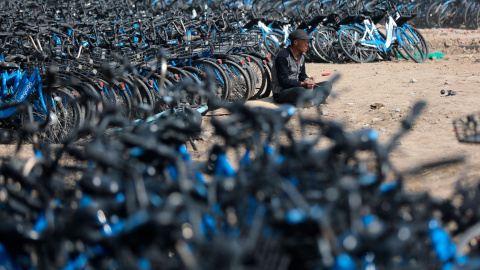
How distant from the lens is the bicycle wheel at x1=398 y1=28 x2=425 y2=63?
35.4 feet

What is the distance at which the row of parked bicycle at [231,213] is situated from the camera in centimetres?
167

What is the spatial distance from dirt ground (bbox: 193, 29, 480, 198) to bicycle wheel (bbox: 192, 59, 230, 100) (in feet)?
1.92

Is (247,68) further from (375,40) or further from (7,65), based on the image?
(375,40)

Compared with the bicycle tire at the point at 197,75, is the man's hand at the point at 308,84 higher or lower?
lower

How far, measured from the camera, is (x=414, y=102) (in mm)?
6773

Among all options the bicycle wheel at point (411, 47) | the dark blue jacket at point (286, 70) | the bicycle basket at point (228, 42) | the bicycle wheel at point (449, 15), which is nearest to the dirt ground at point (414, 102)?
the bicycle wheel at point (411, 47)

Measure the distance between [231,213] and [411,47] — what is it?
998cm

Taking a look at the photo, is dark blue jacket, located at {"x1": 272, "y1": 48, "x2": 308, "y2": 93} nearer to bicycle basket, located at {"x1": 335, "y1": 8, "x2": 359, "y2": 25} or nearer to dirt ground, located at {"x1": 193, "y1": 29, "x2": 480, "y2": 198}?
dirt ground, located at {"x1": 193, "y1": 29, "x2": 480, "y2": 198}

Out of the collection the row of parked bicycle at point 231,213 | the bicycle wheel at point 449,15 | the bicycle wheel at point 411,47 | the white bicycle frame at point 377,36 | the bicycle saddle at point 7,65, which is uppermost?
the bicycle saddle at point 7,65

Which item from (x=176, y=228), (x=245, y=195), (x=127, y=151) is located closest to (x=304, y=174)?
(x=245, y=195)

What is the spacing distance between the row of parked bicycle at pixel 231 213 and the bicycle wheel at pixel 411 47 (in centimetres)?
911

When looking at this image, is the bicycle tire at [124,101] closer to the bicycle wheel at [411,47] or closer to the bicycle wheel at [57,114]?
the bicycle wheel at [57,114]

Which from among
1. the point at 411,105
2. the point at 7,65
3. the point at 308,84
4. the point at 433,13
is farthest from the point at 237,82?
the point at 433,13

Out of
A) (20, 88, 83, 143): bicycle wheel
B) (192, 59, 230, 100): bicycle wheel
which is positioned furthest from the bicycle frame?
(192, 59, 230, 100): bicycle wheel
